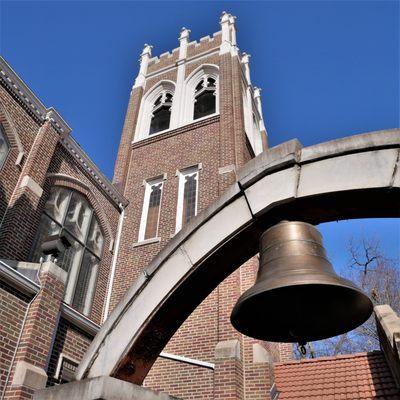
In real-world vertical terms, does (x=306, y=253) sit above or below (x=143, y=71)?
below

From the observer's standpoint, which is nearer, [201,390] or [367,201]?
[367,201]

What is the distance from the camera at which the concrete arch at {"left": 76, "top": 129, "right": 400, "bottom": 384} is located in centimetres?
297

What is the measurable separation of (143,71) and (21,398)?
17.1 m

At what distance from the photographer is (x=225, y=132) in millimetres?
14320

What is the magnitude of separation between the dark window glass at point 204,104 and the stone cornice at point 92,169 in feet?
17.5

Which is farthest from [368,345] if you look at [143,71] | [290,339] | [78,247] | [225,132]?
[290,339]

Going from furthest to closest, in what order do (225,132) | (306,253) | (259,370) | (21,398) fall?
(225,132)
(259,370)
(21,398)
(306,253)

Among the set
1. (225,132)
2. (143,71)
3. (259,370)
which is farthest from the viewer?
(143,71)

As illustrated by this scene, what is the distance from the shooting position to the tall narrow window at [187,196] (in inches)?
508

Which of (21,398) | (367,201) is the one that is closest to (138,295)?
(367,201)

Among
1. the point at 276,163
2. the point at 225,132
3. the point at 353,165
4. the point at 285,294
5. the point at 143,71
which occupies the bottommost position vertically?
the point at 285,294

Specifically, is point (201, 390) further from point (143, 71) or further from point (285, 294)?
point (143, 71)

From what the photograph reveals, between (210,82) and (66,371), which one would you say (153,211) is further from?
(210,82)

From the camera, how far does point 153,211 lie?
1411 centimetres
